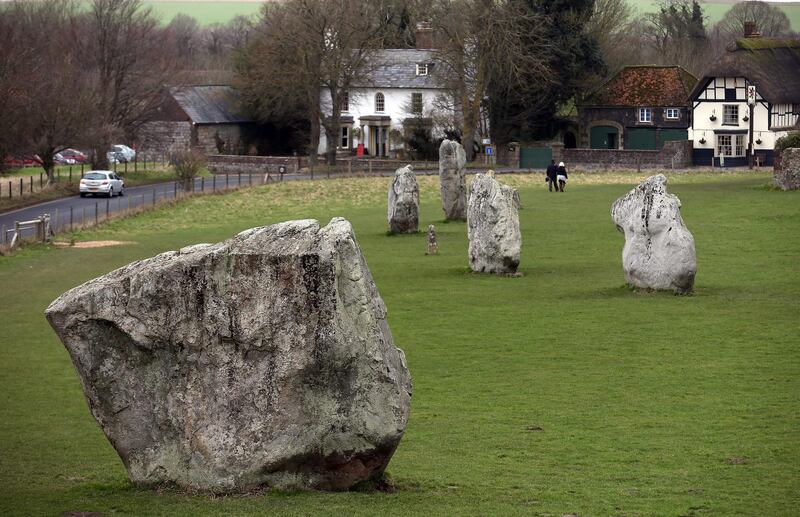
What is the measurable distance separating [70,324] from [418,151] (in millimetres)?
83330

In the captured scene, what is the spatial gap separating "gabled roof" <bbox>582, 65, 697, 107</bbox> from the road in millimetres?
14576

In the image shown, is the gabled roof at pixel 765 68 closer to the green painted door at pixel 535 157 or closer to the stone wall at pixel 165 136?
the green painted door at pixel 535 157

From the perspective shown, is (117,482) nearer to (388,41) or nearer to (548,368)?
(548,368)

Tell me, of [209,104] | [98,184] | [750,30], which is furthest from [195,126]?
[750,30]

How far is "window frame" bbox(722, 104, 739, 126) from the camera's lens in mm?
86188

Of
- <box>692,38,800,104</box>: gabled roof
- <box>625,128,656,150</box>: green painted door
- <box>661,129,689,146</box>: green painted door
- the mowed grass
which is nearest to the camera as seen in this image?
the mowed grass

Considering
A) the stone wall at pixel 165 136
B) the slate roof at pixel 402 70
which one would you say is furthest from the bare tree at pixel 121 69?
the slate roof at pixel 402 70

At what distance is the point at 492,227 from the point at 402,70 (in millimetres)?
69234

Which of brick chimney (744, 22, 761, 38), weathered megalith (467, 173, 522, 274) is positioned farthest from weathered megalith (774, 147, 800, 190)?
brick chimney (744, 22, 761, 38)

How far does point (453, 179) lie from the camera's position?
50500 mm

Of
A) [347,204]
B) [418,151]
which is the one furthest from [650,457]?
[418,151]

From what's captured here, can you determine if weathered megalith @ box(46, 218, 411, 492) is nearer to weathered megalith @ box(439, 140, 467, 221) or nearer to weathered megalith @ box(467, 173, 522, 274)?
weathered megalith @ box(467, 173, 522, 274)

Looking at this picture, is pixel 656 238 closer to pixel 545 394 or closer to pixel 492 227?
pixel 492 227

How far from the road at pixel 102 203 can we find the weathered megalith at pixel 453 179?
14.7m
